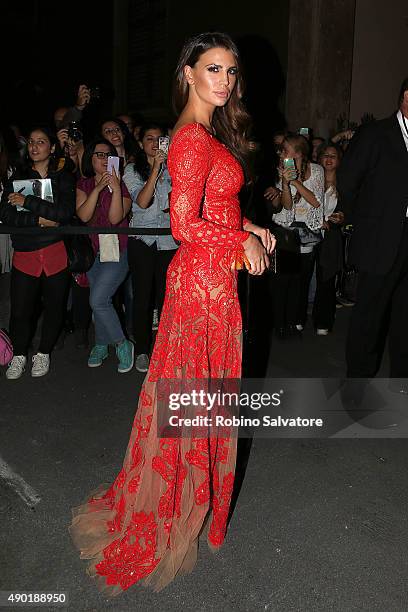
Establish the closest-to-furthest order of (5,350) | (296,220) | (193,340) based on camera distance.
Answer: (193,340) → (5,350) → (296,220)

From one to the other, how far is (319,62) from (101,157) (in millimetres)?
5502

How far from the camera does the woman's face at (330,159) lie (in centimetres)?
592

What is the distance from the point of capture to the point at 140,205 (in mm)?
4539

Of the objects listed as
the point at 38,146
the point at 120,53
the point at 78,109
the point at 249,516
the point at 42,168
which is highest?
the point at 120,53

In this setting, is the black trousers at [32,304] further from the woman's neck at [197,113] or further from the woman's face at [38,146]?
the woman's neck at [197,113]

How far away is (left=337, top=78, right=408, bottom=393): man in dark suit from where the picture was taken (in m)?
3.57

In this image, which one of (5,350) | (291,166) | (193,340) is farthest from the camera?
(291,166)

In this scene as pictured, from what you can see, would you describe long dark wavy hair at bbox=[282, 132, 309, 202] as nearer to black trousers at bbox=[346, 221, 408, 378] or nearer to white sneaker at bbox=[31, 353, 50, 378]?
black trousers at bbox=[346, 221, 408, 378]

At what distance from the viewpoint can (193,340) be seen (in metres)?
2.39

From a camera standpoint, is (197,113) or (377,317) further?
(377,317)

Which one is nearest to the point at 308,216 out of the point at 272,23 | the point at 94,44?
the point at 272,23

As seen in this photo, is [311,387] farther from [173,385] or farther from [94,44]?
[94,44]

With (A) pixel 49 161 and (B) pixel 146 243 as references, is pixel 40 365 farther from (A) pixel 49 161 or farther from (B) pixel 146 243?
(A) pixel 49 161

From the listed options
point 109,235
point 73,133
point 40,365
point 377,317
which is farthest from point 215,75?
point 73,133
